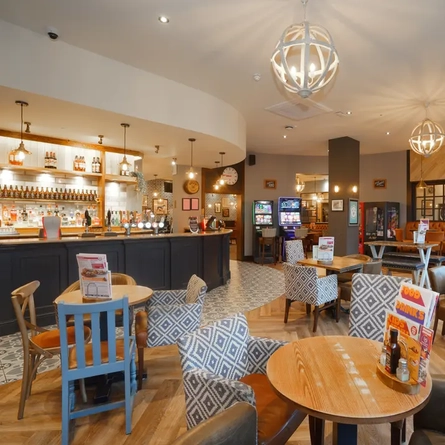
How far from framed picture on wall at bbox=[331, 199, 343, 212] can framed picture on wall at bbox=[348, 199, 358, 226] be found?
0.26 meters

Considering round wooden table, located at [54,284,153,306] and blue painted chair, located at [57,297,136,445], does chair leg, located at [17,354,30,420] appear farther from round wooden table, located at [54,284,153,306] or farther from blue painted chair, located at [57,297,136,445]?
round wooden table, located at [54,284,153,306]

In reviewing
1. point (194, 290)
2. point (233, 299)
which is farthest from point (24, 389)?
point (233, 299)

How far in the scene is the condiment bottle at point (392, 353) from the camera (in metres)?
1.38

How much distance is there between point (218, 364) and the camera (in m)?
1.71

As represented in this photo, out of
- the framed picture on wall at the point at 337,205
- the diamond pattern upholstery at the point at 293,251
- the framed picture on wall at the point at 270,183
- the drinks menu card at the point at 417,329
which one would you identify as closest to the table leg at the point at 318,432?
the drinks menu card at the point at 417,329

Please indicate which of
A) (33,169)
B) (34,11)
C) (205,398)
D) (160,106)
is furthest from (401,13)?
(33,169)

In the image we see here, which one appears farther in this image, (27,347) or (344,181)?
(344,181)

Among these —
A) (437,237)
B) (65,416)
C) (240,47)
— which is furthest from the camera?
(437,237)

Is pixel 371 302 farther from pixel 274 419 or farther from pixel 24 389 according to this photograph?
pixel 24 389

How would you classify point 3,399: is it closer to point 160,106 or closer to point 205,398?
point 205,398

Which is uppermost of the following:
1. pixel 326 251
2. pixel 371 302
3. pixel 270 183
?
pixel 270 183

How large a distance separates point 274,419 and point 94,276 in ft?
5.62

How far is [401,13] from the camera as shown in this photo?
3.39m

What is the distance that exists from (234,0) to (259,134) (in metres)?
5.21
